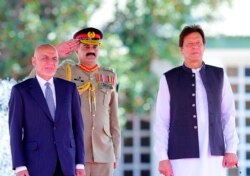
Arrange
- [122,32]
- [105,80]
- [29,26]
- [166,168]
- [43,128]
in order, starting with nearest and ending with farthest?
[43,128] < [166,168] < [105,80] < [29,26] < [122,32]

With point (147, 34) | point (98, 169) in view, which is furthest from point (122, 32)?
point (98, 169)

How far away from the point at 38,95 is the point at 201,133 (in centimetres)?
103

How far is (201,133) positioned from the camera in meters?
5.14

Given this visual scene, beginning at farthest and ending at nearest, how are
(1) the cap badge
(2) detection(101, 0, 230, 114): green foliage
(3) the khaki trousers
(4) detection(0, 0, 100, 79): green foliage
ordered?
(2) detection(101, 0, 230, 114): green foliage, (4) detection(0, 0, 100, 79): green foliage, (1) the cap badge, (3) the khaki trousers

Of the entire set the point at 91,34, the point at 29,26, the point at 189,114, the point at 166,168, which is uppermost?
the point at 29,26

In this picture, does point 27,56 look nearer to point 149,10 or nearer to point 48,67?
point 149,10

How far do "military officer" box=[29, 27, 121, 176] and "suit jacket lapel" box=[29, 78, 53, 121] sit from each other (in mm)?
715

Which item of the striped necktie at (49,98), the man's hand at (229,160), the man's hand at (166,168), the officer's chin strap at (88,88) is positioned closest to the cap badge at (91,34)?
the officer's chin strap at (88,88)

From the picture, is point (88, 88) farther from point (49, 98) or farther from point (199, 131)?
point (199, 131)

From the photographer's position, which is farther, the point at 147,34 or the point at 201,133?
the point at 147,34

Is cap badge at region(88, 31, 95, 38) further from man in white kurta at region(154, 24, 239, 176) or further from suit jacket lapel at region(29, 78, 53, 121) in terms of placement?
suit jacket lapel at region(29, 78, 53, 121)

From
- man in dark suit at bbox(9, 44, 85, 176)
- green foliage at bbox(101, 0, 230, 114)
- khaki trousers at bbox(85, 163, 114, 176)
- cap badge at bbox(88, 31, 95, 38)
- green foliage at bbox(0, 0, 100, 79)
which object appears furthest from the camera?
green foliage at bbox(101, 0, 230, 114)

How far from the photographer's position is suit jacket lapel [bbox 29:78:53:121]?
4.89 m

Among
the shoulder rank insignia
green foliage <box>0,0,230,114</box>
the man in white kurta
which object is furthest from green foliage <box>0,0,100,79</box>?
the man in white kurta
